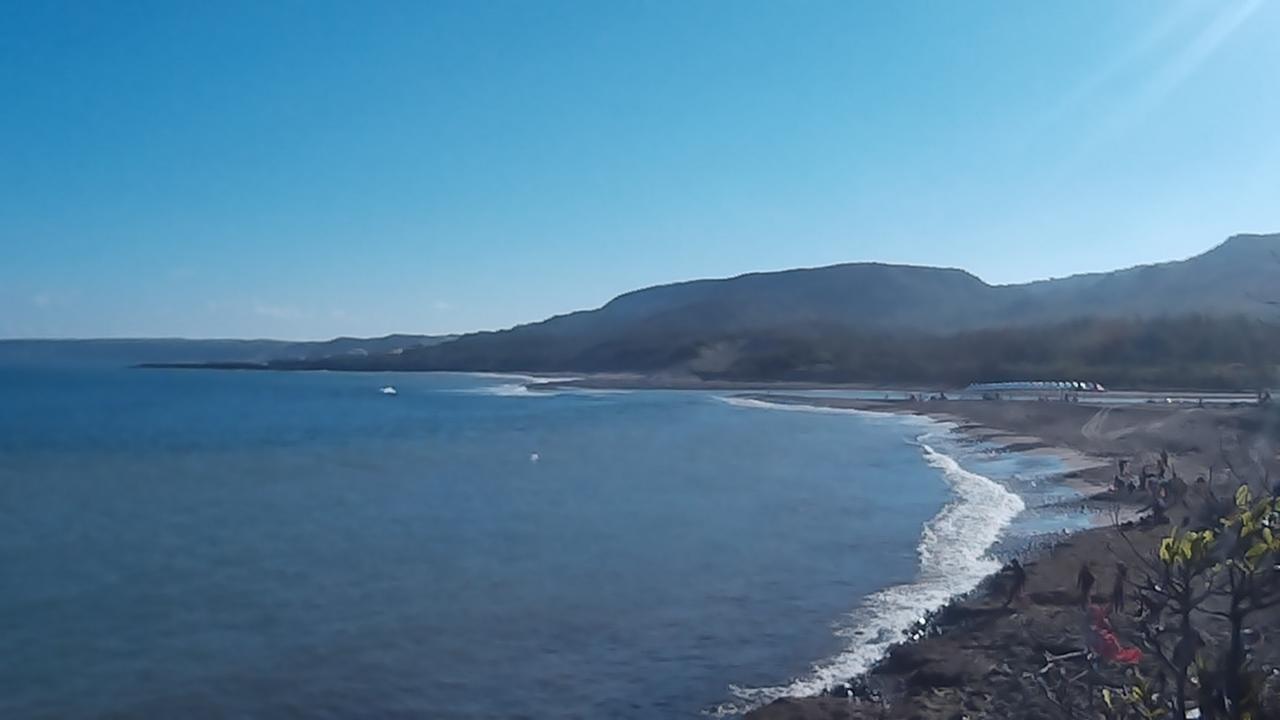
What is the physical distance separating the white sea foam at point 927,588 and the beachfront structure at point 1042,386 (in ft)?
134

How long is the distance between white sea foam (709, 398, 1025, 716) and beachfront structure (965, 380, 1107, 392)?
40985 millimetres

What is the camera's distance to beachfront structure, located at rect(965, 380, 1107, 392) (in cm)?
6490

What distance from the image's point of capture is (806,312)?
509 feet

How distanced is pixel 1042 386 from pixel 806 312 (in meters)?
87.0

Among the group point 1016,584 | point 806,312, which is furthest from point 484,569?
point 806,312

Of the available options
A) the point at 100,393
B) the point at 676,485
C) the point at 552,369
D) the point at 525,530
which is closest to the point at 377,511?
the point at 525,530

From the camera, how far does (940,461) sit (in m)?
32.3

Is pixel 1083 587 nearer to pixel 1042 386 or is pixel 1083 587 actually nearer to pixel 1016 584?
pixel 1016 584

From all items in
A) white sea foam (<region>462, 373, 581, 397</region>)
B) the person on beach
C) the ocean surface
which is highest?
white sea foam (<region>462, 373, 581, 397</region>)

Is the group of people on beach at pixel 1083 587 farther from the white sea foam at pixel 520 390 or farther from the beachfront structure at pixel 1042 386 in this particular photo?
the white sea foam at pixel 520 390

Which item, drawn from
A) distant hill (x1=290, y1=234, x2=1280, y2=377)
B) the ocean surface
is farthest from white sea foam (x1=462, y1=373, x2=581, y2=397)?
the ocean surface

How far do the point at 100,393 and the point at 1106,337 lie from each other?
2969 inches

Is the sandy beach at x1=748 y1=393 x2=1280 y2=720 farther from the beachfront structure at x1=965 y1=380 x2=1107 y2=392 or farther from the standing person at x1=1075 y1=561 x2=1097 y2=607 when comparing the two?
the beachfront structure at x1=965 y1=380 x2=1107 y2=392

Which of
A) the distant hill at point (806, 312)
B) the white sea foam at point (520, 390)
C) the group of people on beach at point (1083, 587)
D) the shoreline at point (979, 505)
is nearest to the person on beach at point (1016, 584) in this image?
the group of people on beach at point (1083, 587)
